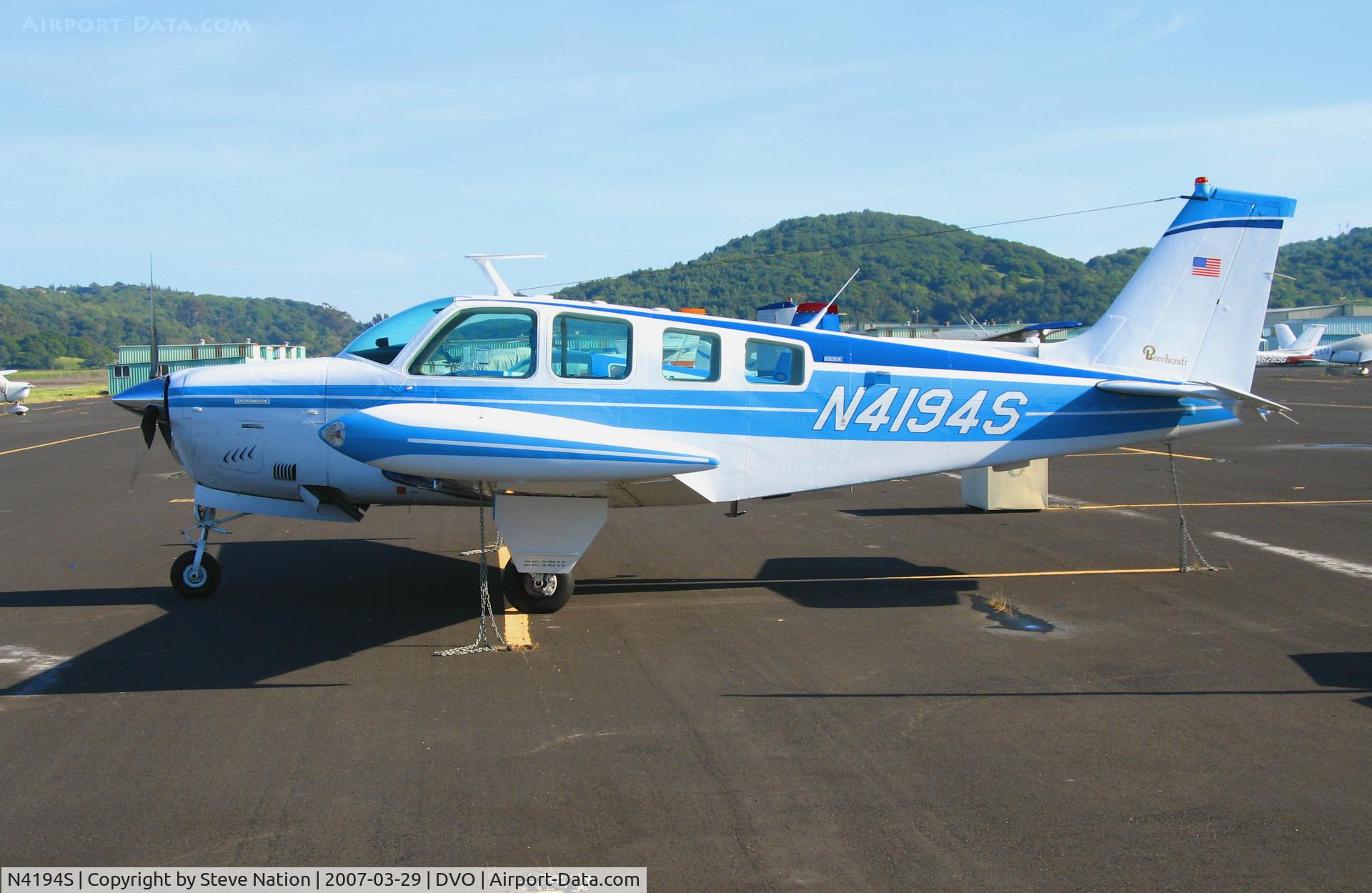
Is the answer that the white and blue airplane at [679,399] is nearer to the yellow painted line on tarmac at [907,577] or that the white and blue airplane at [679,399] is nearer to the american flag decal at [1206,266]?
the american flag decal at [1206,266]

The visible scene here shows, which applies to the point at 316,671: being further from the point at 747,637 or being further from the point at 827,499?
the point at 827,499

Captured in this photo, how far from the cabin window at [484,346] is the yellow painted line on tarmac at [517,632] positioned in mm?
2115

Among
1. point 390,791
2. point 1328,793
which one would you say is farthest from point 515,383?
point 1328,793

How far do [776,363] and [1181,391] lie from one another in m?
3.76

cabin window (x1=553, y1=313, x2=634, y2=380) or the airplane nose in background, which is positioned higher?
cabin window (x1=553, y1=313, x2=634, y2=380)

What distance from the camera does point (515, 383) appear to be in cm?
837

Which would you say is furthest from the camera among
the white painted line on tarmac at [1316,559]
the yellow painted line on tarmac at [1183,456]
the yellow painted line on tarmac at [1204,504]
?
the yellow painted line on tarmac at [1183,456]

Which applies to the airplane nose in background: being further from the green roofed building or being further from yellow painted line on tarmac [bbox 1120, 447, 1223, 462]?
the green roofed building

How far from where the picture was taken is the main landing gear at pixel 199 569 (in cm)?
938

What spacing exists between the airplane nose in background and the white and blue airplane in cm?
2

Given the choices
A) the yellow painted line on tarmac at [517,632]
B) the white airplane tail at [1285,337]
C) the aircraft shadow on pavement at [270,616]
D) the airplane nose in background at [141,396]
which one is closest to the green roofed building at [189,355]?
the aircraft shadow on pavement at [270,616]

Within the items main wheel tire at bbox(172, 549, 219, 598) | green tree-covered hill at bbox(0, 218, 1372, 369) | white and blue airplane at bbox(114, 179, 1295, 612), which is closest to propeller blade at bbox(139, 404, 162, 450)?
white and blue airplane at bbox(114, 179, 1295, 612)

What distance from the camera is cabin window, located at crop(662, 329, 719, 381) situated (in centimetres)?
857

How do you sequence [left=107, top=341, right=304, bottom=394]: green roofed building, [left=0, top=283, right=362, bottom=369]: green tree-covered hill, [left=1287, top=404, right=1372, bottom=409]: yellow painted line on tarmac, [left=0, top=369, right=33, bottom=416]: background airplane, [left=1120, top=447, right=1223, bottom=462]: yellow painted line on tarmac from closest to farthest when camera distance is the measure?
1. [left=1120, top=447, right=1223, bottom=462]: yellow painted line on tarmac
2. [left=1287, top=404, right=1372, bottom=409]: yellow painted line on tarmac
3. [left=0, top=369, right=33, bottom=416]: background airplane
4. [left=107, top=341, right=304, bottom=394]: green roofed building
5. [left=0, top=283, right=362, bottom=369]: green tree-covered hill
